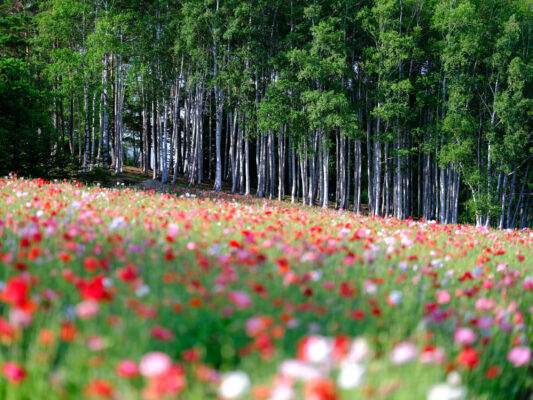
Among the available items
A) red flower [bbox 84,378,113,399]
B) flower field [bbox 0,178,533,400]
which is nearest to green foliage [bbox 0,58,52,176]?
flower field [bbox 0,178,533,400]

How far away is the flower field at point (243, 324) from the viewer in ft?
5.12

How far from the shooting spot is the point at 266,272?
3.09 metres

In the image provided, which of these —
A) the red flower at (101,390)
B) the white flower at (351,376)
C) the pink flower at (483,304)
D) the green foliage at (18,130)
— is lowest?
the pink flower at (483,304)

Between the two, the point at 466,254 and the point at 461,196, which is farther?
the point at 461,196

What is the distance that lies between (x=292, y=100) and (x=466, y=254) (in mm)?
21222

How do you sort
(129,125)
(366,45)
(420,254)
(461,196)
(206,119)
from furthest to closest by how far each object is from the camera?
(129,125)
(206,119)
(461,196)
(366,45)
(420,254)

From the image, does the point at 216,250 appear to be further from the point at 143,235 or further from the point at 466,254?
the point at 466,254

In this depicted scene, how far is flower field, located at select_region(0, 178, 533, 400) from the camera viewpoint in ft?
5.12

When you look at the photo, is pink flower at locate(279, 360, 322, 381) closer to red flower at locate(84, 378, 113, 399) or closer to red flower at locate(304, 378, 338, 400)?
red flower at locate(304, 378, 338, 400)

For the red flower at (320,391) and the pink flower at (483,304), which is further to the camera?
the pink flower at (483,304)

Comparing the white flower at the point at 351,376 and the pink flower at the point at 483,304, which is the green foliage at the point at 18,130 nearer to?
the pink flower at the point at 483,304

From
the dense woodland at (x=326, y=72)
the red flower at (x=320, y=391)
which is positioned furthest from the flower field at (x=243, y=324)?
the dense woodland at (x=326, y=72)

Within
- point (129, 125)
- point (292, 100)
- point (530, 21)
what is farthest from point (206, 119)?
point (530, 21)

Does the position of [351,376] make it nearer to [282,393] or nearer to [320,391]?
[320,391]
